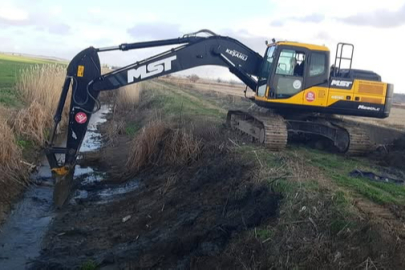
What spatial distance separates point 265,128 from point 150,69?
2.93 meters

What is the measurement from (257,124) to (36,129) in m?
6.43

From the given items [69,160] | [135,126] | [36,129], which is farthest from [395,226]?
[135,126]

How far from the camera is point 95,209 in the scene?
31.9ft

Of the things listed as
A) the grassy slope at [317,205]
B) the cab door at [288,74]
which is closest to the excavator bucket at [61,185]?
the grassy slope at [317,205]

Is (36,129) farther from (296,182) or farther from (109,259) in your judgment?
(296,182)

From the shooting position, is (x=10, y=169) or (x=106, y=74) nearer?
(x=106, y=74)

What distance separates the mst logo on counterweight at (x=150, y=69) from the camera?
10281mm

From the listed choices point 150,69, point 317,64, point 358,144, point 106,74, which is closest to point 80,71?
point 106,74

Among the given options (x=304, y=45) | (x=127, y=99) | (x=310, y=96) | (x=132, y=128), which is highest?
(x=304, y=45)

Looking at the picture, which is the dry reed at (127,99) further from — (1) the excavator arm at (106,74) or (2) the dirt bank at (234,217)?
(1) the excavator arm at (106,74)

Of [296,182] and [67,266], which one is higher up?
[296,182]

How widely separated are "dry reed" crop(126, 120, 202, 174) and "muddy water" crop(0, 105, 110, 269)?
1.15 metres

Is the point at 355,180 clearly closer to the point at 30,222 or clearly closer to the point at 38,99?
the point at 30,222

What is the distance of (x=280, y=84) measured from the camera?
37.5 ft
